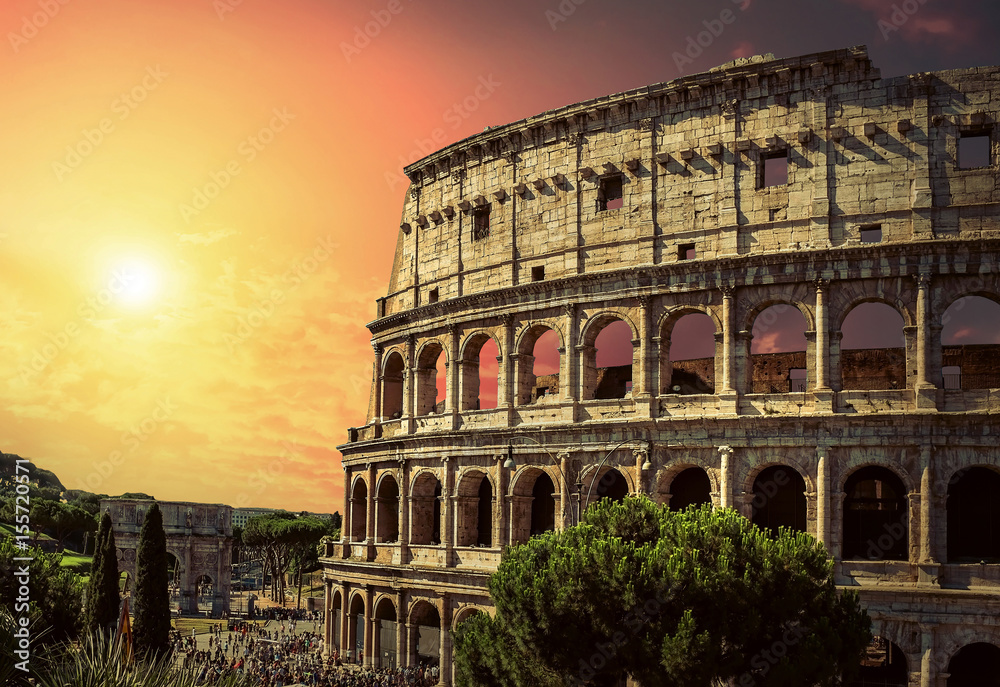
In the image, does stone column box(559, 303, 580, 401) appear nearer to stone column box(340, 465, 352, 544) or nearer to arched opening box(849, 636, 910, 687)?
arched opening box(849, 636, 910, 687)

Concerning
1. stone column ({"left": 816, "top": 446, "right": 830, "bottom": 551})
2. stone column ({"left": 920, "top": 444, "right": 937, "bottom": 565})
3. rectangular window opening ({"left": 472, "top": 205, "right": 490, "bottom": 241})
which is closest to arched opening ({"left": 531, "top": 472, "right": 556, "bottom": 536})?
rectangular window opening ({"left": 472, "top": 205, "right": 490, "bottom": 241})

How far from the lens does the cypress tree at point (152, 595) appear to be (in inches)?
1491

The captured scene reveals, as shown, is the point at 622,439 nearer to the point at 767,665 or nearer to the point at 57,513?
the point at 767,665

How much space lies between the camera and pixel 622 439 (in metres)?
32.8

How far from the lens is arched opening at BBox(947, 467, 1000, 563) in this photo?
28875 mm

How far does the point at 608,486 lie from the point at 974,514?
476 inches

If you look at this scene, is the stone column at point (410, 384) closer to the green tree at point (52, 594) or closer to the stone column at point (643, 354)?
the stone column at point (643, 354)

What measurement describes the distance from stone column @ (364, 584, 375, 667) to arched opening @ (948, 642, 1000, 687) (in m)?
22.8

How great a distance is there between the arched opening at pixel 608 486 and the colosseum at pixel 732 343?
0.39ft

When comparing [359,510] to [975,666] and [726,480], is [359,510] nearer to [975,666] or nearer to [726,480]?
[726,480]

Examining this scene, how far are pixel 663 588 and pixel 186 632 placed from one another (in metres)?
48.1

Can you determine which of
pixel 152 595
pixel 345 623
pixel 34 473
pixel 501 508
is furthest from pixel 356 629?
pixel 34 473

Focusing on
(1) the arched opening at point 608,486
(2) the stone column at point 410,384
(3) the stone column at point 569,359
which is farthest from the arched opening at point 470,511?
(3) the stone column at point 569,359

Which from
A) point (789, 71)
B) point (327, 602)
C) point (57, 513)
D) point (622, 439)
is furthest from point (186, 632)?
point (789, 71)
